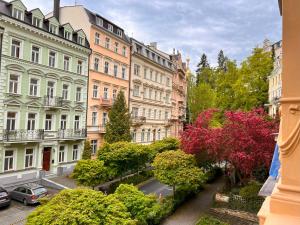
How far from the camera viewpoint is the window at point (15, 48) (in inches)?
855

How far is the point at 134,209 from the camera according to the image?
1283 cm

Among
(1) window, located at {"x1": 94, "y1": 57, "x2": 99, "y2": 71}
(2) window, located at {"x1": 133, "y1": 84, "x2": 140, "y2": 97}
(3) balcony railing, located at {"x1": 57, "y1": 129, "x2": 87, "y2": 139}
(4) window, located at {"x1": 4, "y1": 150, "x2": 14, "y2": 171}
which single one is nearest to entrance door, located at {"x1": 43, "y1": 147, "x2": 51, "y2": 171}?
(3) balcony railing, located at {"x1": 57, "y1": 129, "x2": 87, "y2": 139}

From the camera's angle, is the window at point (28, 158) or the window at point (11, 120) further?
the window at point (28, 158)

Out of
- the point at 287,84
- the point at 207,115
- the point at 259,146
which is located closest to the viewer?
the point at 287,84

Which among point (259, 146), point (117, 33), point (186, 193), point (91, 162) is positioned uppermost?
point (117, 33)

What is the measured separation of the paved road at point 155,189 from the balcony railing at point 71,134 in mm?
8341

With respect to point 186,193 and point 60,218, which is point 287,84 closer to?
point 60,218

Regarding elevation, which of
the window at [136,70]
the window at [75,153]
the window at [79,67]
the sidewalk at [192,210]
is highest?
the window at [136,70]

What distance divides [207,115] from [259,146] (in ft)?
18.9

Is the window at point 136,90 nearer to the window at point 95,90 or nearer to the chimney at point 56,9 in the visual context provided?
the window at point 95,90

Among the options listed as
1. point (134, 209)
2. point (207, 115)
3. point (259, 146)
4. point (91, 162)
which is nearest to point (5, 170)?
point (91, 162)

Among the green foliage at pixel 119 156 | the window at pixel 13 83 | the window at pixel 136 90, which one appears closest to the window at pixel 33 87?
the window at pixel 13 83

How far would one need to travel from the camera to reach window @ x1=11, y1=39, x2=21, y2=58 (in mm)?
21719

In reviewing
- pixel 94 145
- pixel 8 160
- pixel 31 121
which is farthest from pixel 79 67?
pixel 8 160
